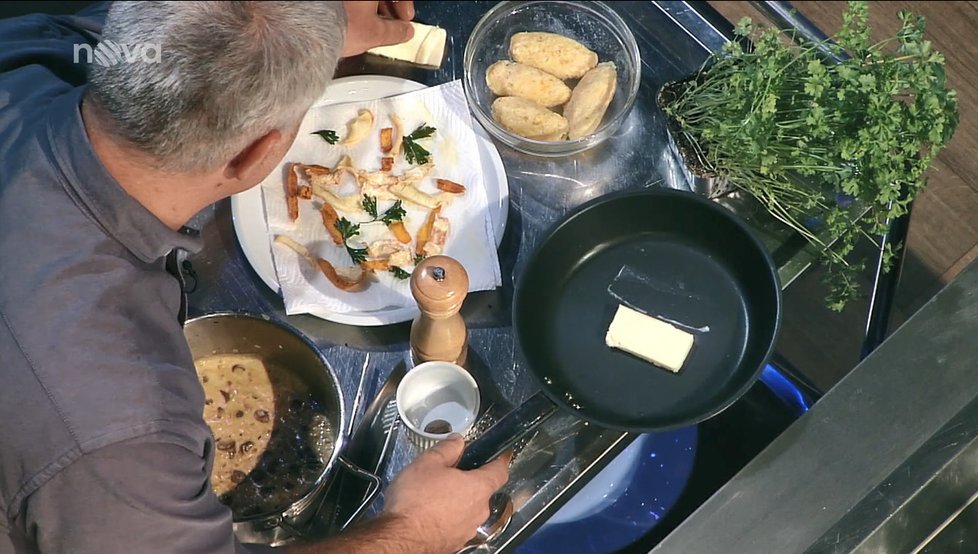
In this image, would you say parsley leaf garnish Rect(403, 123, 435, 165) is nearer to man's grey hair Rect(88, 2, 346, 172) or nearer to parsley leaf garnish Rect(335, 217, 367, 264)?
parsley leaf garnish Rect(335, 217, 367, 264)

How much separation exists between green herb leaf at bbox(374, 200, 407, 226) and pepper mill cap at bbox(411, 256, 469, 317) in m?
0.38

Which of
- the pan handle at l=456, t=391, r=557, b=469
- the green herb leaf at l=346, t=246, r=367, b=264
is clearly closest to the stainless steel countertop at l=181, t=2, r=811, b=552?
the pan handle at l=456, t=391, r=557, b=469

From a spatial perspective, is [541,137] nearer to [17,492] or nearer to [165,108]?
[165,108]

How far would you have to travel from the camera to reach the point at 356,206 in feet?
5.88

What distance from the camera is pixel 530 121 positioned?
1855mm

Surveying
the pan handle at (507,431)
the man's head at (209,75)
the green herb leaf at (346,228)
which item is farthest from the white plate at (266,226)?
the man's head at (209,75)

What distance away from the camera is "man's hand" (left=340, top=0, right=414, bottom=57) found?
5.55 feet

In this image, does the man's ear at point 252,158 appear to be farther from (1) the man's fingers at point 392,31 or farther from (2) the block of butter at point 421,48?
(2) the block of butter at point 421,48

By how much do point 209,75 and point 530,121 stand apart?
0.83 m

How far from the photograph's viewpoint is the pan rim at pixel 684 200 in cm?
148

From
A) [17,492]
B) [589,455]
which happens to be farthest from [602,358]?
[17,492]

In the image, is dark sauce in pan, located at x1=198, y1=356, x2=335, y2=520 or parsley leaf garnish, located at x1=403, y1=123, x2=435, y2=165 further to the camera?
parsley leaf garnish, located at x1=403, y1=123, x2=435, y2=165

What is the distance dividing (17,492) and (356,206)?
0.81 meters

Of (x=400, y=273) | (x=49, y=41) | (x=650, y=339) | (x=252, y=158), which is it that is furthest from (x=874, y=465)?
(x=49, y=41)
